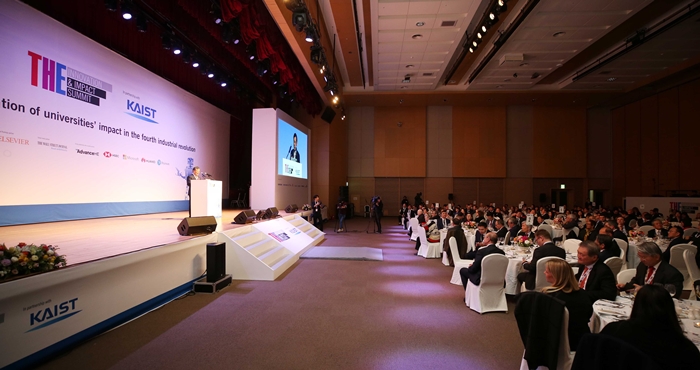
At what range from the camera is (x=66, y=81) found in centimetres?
686

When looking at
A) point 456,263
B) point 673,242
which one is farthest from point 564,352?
point 673,242

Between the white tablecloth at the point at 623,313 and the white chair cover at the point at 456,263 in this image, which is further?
the white chair cover at the point at 456,263

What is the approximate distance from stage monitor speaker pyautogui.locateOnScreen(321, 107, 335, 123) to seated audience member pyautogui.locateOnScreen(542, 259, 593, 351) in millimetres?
14158

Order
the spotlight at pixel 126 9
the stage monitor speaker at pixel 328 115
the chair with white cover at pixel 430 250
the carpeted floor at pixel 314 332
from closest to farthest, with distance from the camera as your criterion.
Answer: the carpeted floor at pixel 314 332 < the spotlight at pixel 126 9 < the chair with white cover at pixel 430 250 < the stage monitor speaker at pixel 328 115

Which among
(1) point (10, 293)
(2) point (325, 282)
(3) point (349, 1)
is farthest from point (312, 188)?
(1) point (10, 293)

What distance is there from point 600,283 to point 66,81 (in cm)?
934

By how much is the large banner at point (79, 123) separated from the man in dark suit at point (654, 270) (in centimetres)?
912

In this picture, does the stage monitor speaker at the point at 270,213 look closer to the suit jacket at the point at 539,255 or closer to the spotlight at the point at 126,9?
the spotlight at the point at 126,9

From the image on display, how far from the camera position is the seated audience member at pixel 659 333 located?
1687mm

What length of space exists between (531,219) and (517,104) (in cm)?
1136

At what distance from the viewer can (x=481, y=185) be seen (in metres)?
19.2

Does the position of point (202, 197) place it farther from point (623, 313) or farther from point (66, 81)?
point (623, 313)

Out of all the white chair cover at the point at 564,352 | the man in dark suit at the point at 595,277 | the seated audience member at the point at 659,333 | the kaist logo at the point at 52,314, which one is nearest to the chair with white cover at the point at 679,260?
the man in dark suit at the point at 595,277

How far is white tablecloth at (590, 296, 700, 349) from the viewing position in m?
2.38
